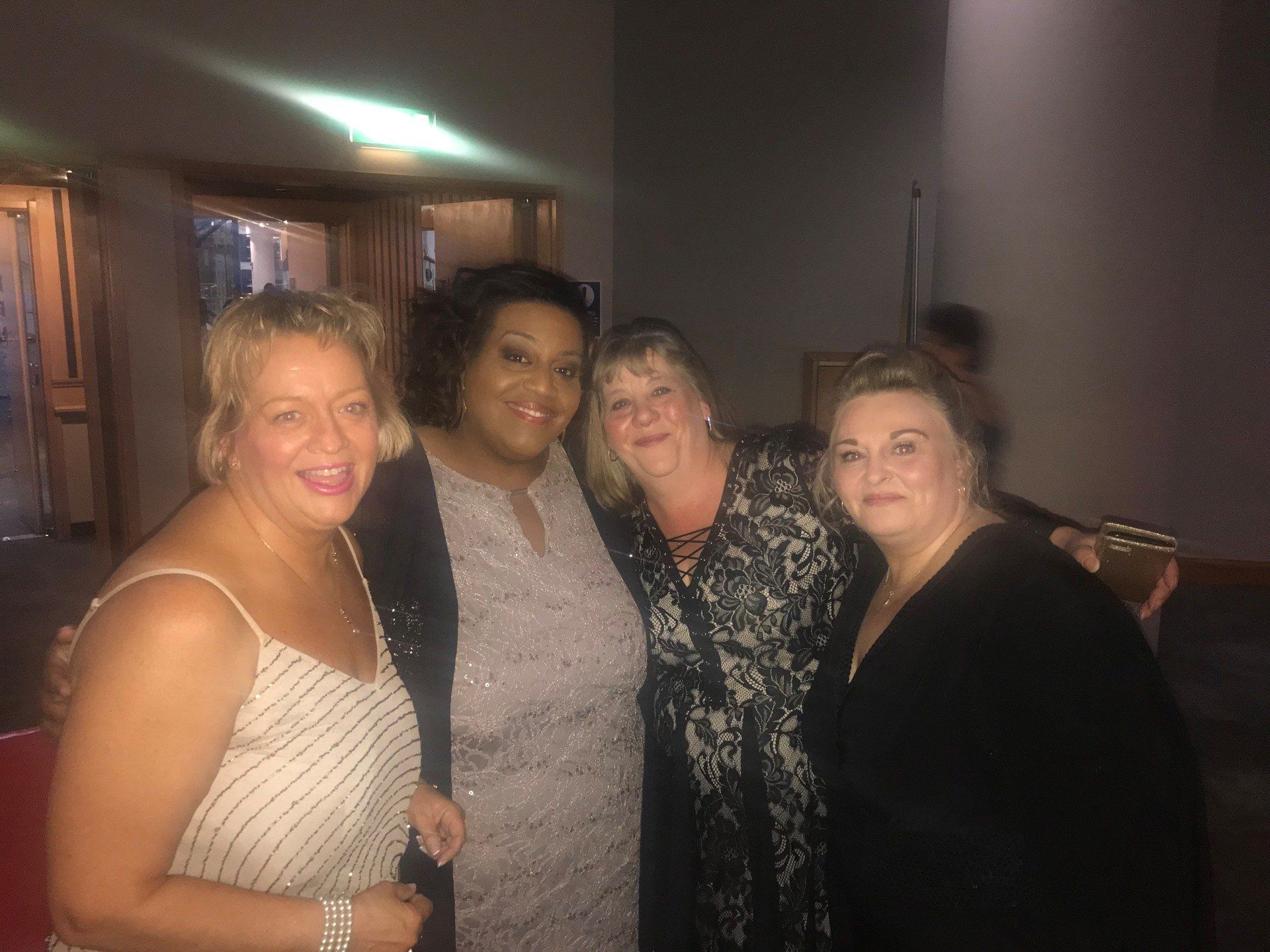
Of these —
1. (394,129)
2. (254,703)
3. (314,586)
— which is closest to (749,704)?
(314,586)

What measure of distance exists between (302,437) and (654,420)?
2.76ft

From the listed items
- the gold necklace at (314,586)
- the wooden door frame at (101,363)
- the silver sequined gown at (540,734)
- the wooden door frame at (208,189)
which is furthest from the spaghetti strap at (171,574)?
the wooden door frame at (101,363)

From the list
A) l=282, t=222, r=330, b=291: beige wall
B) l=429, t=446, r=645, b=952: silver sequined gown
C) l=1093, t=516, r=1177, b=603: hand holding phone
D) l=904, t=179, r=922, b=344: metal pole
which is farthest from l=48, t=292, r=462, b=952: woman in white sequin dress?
l=282, t=222, r=330, b=291: beige wall

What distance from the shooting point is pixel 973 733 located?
4.40 feet

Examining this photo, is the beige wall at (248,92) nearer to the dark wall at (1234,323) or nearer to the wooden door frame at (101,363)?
the wooden door frame at (101,363)

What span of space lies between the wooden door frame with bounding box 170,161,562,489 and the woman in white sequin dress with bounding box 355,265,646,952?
9.22 feet

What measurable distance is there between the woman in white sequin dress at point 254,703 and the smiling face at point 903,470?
2.51 ft

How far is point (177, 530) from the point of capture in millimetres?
1146

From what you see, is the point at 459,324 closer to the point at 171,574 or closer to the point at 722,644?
the point at 722,644

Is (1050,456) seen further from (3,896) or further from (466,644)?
(3,896)

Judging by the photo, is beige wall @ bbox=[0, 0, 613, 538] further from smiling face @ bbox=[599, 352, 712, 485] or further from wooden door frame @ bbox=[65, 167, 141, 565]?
smiling face @ bbox=[599, 352, 712, 485]

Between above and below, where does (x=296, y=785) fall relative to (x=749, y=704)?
above

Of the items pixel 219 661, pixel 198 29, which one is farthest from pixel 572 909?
pixel 198 29

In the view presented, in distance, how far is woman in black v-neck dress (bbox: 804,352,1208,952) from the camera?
1215 mm
